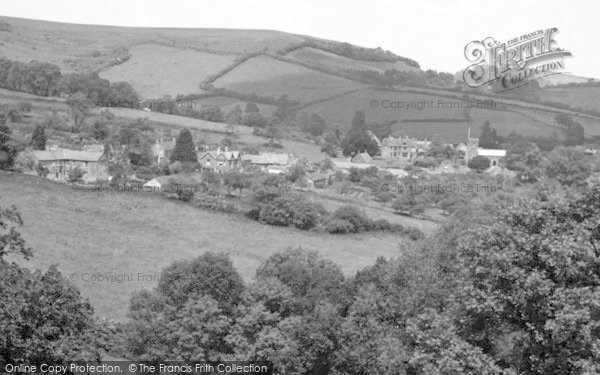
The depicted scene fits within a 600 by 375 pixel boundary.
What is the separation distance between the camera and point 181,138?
250 feet

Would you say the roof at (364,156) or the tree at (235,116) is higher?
the tree at (235,116)

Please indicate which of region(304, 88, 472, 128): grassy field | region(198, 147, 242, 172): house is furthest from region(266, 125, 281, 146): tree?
region(304, 88, 472, 128): grassy field

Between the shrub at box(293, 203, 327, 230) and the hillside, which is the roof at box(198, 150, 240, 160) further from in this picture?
the hillside

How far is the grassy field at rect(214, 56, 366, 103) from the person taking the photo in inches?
4931

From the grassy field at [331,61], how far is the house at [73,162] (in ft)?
243

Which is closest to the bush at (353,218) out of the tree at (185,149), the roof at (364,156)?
the tree at (185,149)

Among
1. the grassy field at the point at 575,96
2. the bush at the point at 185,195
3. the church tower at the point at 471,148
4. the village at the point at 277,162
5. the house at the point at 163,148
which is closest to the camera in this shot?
the bush at the point at 185,195

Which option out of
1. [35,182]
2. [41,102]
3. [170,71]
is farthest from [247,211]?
[170,71]

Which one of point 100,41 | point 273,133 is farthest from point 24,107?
point 100,41

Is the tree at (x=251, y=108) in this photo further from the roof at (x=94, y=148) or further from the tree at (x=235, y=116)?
the roof at (x=94, y=148)

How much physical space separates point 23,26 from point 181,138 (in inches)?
3990

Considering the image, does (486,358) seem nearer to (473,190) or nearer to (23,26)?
(473,190)

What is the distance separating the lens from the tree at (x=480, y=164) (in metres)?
98.0

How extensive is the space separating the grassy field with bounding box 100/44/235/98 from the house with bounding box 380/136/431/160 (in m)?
35.1
